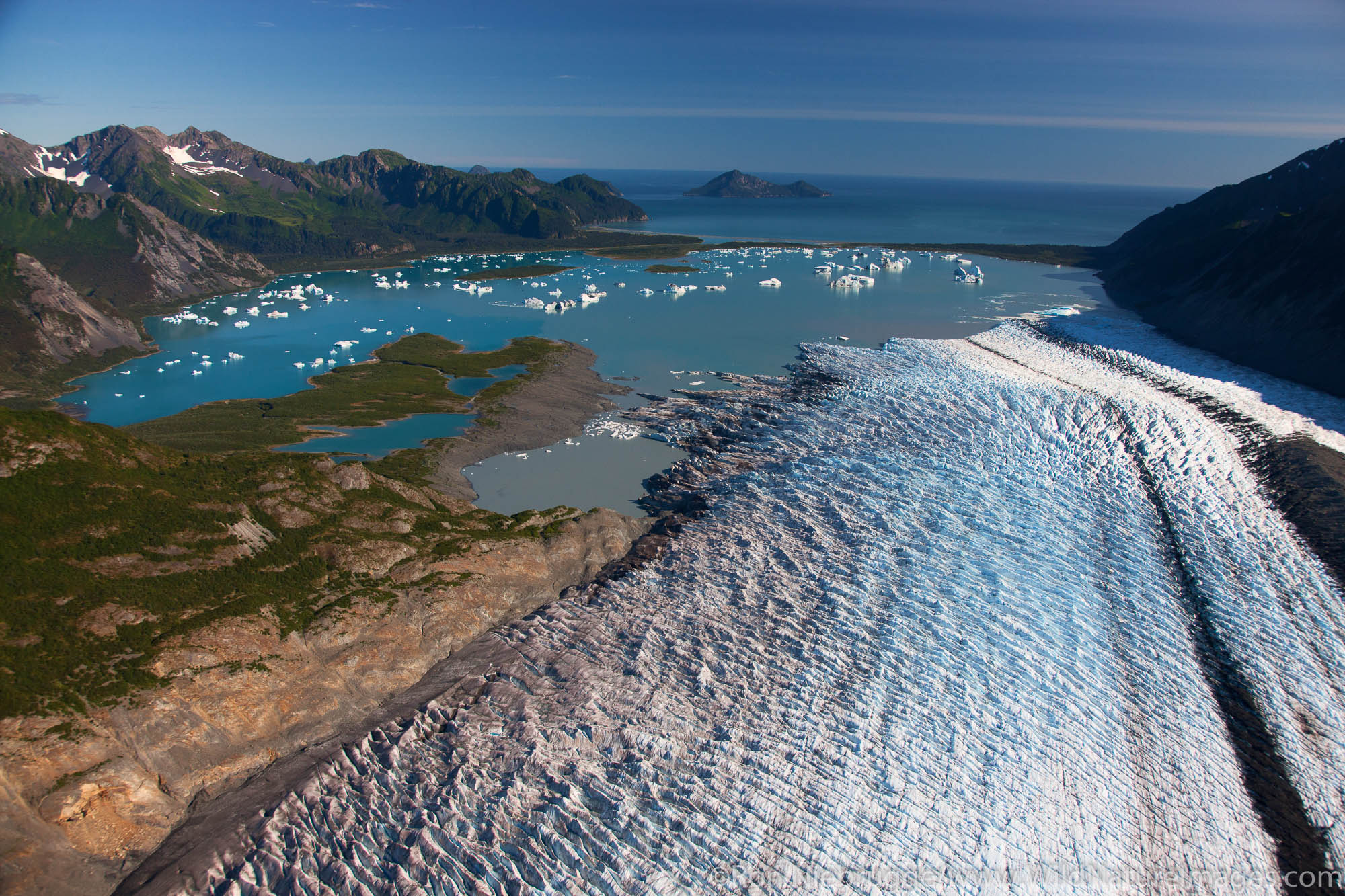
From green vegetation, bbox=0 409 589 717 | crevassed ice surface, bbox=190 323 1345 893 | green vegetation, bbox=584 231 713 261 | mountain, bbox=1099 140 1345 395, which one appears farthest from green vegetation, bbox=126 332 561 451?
green vegetation, bbox=584 231 713 261

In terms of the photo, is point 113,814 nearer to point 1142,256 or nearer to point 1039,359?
point 1039,359

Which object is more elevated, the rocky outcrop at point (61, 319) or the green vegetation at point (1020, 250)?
the green vegetation at point (1020, 250)

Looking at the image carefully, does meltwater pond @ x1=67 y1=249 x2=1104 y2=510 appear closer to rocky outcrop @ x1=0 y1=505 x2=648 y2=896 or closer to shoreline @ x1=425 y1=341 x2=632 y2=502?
shoreline @ x1=425 y1=341 x2=632 y2=502

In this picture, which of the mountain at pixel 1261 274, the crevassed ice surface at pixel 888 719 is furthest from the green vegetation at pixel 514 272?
the crevassed ice surface at pixel 888 719

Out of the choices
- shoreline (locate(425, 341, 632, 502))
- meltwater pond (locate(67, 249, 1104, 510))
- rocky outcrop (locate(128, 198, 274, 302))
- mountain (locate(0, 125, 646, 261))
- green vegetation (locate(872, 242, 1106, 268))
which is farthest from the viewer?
mountain (locate(0, 125, 646, 261))

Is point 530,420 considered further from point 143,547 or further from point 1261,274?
point 1261,274

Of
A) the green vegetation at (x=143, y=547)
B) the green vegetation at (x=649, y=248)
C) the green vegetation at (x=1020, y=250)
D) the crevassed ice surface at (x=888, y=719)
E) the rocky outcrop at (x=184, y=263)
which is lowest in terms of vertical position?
the crevassed ice surface at (x=888, y=719)

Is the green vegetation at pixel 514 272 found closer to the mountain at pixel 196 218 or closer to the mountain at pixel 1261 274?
the mountain at pixel 196 218
